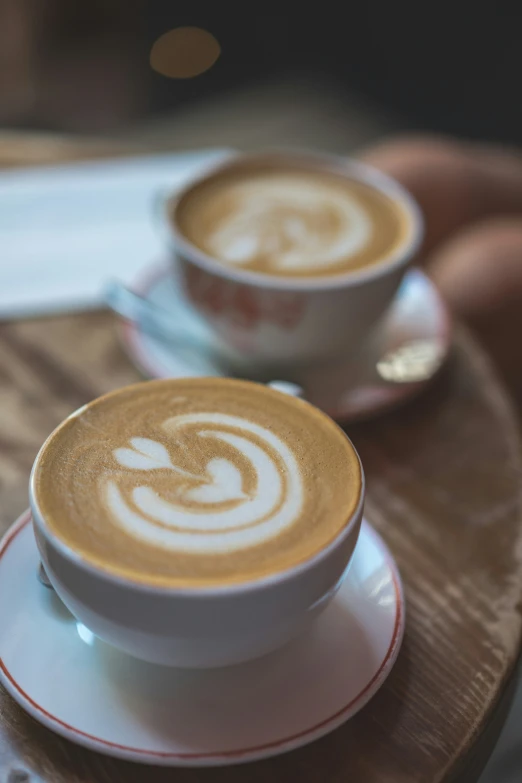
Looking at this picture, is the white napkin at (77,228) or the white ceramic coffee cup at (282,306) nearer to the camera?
the white ceramic coffee cup at (282,306)

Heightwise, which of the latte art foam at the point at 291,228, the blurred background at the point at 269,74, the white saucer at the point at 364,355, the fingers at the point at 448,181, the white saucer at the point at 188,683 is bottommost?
the blurred background at the point at 269,74

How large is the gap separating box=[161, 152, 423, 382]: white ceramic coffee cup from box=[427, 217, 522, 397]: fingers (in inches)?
9.8

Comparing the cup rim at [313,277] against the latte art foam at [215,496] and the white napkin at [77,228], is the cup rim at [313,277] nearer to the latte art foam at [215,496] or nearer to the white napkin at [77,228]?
the white napkin at [77,228]

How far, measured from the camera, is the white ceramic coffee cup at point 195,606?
0.37 metres

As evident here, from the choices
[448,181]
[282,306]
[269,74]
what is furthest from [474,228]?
[269,74]

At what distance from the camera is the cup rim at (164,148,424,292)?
67 centimetres

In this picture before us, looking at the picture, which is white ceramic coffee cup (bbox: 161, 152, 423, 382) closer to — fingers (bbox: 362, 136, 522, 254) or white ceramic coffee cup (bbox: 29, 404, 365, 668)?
white ceramic coffee cup (bbox: 29, 404, 365, 668)

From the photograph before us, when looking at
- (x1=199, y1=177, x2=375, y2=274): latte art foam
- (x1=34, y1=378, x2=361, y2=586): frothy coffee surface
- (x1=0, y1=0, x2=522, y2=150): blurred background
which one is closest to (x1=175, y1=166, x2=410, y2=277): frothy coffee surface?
(x1=199, y1=177, x2=375, y2=274): latte art foam

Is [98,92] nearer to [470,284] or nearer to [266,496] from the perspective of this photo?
[470,284]

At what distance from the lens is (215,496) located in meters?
0.43

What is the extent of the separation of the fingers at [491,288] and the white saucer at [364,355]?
161 mm

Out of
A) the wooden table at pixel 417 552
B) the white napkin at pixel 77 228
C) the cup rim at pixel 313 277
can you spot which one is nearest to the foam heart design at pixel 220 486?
the wooden table at pixel 417 552

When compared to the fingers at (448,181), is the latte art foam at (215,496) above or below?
above

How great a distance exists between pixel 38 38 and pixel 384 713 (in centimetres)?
217
